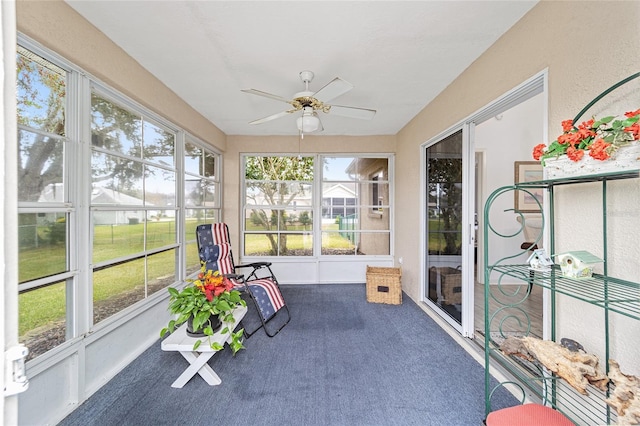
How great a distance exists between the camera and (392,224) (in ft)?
14.9

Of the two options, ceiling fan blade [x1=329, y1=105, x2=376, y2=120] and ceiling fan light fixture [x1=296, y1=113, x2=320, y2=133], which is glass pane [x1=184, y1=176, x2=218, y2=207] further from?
ceiling fan blade [x1=329, y1=105, x2=376, y2=120]

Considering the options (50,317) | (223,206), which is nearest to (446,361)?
(50,317)

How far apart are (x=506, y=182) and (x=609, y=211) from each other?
10.5ft

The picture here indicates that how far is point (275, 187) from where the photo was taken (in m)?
4.63

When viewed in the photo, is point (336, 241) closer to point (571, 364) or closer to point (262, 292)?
point (262, 292)

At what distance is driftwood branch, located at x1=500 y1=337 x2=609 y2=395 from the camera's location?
116 centimetres

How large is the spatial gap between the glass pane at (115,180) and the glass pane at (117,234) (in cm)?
11

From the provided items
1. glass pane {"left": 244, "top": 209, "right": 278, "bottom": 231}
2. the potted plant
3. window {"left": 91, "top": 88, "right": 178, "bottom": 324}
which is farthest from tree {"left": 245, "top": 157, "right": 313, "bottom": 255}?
the potted plant

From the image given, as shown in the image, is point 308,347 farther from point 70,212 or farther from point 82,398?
point 70,212

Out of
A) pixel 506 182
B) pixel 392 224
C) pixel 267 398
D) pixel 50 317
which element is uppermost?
pixel 506 182

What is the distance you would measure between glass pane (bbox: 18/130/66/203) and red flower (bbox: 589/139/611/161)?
2927 mm

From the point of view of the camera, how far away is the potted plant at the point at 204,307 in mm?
1818

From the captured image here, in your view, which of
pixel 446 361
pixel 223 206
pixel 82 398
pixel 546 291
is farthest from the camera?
pixel 223 206

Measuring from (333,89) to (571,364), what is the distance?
216 centimetres
